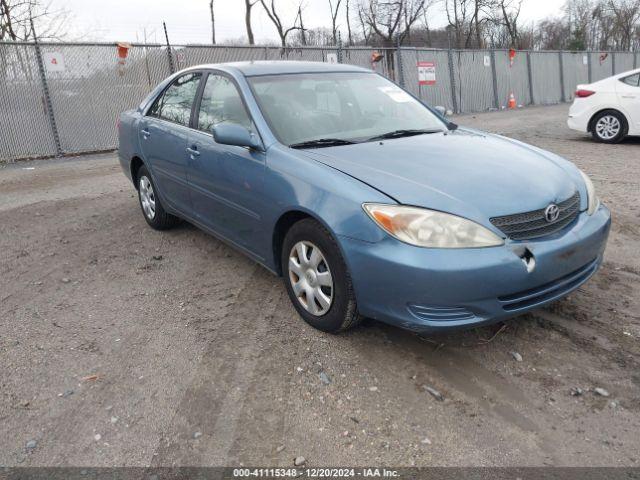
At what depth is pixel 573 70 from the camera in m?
25.2

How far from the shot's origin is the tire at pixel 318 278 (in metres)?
2.96

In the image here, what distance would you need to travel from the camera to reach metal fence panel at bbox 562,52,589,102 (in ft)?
80.8

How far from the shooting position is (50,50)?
37.0 feet

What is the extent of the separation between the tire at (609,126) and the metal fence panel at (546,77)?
44.3 feet

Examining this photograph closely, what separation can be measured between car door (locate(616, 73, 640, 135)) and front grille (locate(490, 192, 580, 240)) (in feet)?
27.5

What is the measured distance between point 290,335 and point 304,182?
941 millimetres

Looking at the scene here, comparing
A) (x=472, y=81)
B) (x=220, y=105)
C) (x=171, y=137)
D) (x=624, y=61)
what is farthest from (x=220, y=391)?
(x=624, y=61)

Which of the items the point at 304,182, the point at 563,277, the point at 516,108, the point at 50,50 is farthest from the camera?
the point at 516,108

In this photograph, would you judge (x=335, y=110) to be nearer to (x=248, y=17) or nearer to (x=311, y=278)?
(x=311, y=278)

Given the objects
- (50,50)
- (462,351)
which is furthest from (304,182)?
(50,50)

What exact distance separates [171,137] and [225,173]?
3.57 ft

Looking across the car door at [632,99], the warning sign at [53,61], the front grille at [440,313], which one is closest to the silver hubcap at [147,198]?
the front grille at [440,313]

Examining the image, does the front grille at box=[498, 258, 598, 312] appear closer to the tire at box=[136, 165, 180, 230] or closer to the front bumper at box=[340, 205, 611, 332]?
the front bumper at box=[340, 205, 611, 332]

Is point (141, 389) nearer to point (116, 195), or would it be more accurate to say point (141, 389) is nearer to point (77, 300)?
point (77, 300)
